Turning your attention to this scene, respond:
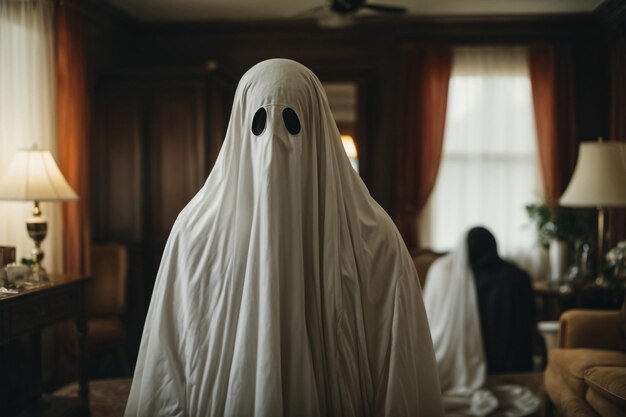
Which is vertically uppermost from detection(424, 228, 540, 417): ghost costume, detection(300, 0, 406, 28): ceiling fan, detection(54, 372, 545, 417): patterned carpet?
detection(300, 0, 406, 28): ceiling fan

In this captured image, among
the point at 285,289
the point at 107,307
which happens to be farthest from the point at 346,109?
the point at 285,289

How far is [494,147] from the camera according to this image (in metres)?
5.25

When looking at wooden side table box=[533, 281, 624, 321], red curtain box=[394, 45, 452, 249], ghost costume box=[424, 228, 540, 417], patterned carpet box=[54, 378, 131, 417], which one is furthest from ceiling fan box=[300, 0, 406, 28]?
patterned carpet box=[54, 378, 131, 417]

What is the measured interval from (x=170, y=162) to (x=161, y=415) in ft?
10.8

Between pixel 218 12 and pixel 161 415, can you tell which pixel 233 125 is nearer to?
pixel 161 415

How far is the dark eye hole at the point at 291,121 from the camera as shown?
1738 mm

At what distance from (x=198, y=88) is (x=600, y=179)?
306cm

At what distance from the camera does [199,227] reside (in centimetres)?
176

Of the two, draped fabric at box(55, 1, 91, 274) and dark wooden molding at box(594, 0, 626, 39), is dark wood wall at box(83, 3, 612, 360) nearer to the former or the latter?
dark wooden molding at box(594, 0, 626, 39)

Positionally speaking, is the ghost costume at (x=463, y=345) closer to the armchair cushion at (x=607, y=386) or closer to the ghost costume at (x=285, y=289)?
the armchair cushion at (x=607, y=386)

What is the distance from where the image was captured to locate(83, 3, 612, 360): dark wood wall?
15.5ft

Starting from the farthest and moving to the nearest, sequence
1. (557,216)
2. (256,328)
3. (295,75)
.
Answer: (557,216)
(295,75)
(256,328)

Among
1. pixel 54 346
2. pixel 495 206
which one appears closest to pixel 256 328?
pixel 54 346

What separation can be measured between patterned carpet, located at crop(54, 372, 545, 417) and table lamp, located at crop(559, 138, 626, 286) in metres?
1.21
